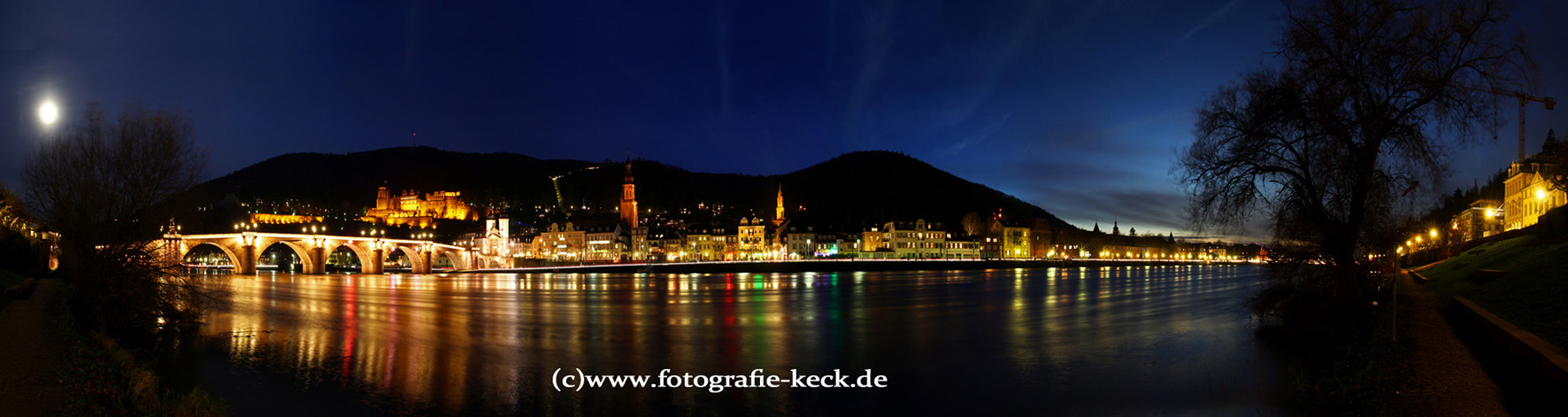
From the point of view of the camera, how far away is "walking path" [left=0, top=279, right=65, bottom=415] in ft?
27.0

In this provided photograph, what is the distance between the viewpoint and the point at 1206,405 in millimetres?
11492

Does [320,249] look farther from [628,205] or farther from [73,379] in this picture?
[73,379]

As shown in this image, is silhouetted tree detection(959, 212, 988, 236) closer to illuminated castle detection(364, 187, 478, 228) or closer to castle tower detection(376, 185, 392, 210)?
illuminated castle detection(364, 187, 478, 228)

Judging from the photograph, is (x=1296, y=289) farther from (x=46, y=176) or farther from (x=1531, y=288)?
(x=46, y=176)

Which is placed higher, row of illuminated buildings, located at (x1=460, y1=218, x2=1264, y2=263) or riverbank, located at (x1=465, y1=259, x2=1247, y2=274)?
row of illuminated buildings, located at (x1=460, y1=218, x2=1264, y2=263)

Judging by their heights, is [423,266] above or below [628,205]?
below

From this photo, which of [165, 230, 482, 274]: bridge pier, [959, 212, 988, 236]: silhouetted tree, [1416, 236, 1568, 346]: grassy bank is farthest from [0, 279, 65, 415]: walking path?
[959, 212, 988, 236]: silhouetted tree

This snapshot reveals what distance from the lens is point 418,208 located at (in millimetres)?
175000

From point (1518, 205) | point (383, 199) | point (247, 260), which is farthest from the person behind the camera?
point (383, 199)

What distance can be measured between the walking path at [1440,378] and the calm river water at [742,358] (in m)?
1.69

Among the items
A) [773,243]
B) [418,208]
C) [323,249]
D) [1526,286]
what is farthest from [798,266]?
[418,208]

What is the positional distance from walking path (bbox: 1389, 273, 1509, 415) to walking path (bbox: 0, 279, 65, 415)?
1480cm

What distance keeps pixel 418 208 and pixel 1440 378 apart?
188 m

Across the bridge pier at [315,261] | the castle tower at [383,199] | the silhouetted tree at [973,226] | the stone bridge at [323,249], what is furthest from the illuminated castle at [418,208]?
the silhouetted tree at [973,226]
